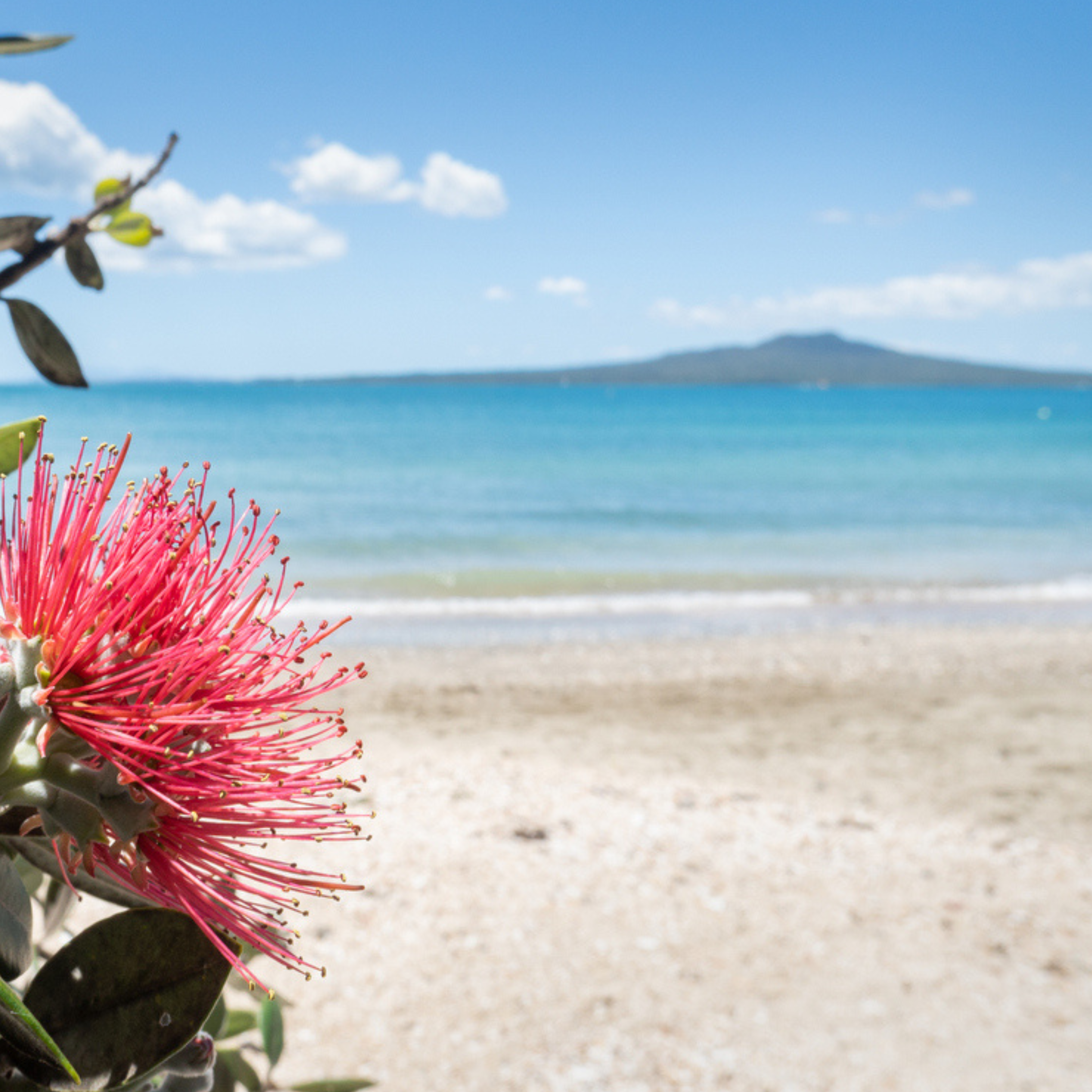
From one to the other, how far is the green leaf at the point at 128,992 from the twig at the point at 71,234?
569 mm

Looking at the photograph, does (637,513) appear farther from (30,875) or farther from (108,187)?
(30,875)

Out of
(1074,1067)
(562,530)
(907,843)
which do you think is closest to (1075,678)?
(907,843)

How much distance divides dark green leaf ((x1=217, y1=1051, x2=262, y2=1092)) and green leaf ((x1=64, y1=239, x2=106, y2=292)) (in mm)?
761

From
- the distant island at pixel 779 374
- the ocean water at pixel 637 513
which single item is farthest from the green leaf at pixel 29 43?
the distant island at pixel 779 374

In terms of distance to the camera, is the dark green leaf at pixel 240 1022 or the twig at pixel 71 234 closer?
the twig at pixel 71 234

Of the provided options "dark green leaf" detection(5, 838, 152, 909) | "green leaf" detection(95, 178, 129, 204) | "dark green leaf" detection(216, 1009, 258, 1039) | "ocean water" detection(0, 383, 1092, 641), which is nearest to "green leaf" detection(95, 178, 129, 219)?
"green leaf" detection(95, 178, 129, 204)

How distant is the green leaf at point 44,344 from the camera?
34.4 inches

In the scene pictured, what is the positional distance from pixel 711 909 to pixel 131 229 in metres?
3.93

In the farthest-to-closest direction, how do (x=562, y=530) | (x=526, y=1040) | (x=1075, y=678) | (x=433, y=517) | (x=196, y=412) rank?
1. (x=196, y=412)
2. (x=433, y=517)
3. (x=562, y=530)
4. (x=1075, y=678)
5. (x=526, y=1040)

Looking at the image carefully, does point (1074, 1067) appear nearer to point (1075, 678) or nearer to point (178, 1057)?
point (178, 1057)

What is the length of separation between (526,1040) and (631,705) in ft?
17.0

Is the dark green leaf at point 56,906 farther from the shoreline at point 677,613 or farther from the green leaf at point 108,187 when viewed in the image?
the shoreline at point 677,613

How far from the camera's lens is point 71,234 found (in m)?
0.96

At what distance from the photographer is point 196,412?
63.9m
